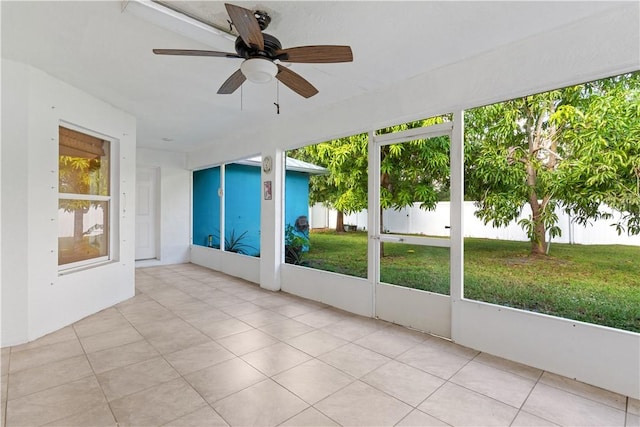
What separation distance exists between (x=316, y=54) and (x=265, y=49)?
1.18ft

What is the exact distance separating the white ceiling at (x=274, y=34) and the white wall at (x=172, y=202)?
10.4ft

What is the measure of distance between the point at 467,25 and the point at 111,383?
145 inches

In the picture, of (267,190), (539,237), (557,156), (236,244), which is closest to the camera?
(557,156)

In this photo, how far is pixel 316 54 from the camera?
2033 mm

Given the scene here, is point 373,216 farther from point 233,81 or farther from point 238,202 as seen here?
point 238,202

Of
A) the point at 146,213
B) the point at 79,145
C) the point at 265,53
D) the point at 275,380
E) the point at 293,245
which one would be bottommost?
the point at 275,380

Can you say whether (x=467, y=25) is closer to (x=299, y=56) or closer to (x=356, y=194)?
(x=299, y=56)

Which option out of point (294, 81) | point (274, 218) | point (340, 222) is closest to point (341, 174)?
point (340, 222)

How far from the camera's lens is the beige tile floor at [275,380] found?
191 cm

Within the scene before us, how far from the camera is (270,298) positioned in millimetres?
4473

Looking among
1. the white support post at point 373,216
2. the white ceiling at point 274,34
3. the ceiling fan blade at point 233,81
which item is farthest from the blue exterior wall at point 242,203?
the ceiling fan blade at point 233,81

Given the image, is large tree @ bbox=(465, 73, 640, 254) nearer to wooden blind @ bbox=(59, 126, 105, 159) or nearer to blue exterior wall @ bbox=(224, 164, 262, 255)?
blue exterior wall @ bbox=(224, 164, 262, 255)

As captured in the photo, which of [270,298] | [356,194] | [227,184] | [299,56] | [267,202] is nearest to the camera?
[299,56]

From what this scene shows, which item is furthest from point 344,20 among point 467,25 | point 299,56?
point 467,25
